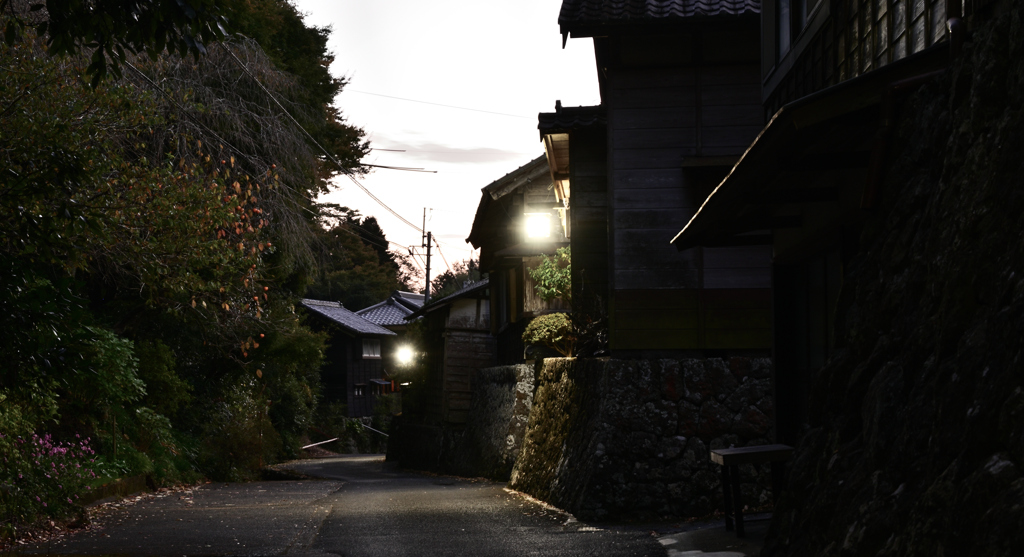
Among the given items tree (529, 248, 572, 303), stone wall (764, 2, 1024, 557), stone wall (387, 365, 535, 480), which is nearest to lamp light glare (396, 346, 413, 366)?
stone wall (387, 365, 535, 480)

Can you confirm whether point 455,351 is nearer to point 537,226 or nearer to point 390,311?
point 537,226

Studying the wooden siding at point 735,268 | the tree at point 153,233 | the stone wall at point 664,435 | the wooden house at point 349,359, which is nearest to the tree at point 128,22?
the tree at point 153,233

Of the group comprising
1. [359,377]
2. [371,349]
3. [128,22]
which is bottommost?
[359,377]

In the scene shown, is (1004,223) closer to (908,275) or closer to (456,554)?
→ (908,275)

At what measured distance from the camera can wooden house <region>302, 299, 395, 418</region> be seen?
168 feet

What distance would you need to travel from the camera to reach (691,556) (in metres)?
7.96

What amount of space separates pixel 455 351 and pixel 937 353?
24.0 metres

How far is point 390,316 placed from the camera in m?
60.6

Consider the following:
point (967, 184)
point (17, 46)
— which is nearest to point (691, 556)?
point (967, 184)

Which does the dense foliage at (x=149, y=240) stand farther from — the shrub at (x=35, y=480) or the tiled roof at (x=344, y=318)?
the tiled roof at (x=344, y=318)

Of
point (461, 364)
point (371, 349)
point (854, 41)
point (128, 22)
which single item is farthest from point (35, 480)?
point (371, 349)

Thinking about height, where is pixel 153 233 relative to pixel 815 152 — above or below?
above

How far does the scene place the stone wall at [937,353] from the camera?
3.38 meters

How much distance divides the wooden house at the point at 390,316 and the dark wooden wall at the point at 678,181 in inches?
1614
